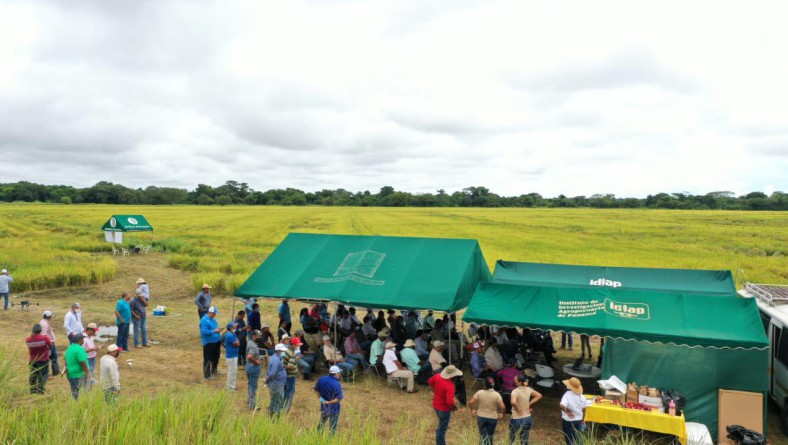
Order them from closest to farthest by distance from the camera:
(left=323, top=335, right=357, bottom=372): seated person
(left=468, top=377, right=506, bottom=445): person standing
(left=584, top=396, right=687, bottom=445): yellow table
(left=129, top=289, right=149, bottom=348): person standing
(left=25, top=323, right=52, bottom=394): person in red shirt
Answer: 1. (left=468, top=377, right=506, bottom=445): person standing
2. (left=584, top=396, right=687, bottom=445): yellow table
3. (left=25, top=323, right=52, bottom=394): person in red shirt
4. (left=323, top=335, right=357, bottom=372): seated person
5. (left=129, top=289, right=149, bottom=348): person standing

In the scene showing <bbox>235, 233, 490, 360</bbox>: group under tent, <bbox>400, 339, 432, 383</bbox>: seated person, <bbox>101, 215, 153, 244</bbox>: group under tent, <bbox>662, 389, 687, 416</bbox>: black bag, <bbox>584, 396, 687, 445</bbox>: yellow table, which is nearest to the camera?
<bbox>584, 396, 687, 445</bbox>: yellow table

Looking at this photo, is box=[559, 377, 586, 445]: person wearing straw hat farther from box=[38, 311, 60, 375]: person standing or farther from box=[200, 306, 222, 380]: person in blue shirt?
box=[38, 311, 60, 375]: person standing

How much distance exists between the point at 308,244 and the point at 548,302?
672 centimetres

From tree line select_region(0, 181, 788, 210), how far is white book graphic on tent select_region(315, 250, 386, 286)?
10945 centimetres

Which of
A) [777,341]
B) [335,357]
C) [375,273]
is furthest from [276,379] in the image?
[777,341]

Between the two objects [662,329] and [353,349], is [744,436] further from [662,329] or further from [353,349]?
[353,349]

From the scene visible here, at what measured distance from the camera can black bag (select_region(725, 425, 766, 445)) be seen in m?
6.56

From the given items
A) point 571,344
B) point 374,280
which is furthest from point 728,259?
point 374,280

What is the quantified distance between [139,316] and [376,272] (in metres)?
6.04

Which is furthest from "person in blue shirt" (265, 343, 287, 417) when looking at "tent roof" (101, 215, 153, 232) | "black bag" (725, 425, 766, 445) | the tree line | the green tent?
the tree line

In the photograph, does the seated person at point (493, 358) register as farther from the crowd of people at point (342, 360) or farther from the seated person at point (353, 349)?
the seated person at point (353, 349)

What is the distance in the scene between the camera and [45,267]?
21703 millimetres

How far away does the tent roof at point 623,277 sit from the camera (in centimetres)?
1126

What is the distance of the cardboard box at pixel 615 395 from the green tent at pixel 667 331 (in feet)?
2.98
